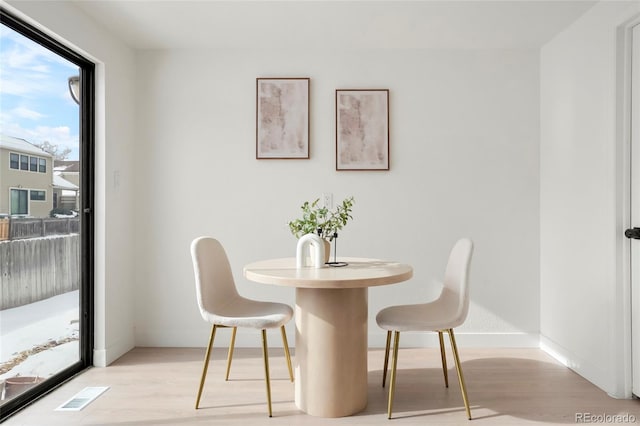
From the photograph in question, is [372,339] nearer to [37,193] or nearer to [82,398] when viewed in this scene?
[82,398]

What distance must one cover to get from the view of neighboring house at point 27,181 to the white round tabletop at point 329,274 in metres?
1.29

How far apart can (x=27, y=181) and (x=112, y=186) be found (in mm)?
779

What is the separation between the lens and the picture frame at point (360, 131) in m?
3.70

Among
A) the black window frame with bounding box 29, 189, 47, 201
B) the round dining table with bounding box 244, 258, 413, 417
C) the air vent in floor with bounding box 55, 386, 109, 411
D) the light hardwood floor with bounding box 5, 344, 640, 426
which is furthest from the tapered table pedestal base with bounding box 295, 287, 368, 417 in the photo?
the black window frame with bounding box 29, 189, 47, 201

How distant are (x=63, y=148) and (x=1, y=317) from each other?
1123mm

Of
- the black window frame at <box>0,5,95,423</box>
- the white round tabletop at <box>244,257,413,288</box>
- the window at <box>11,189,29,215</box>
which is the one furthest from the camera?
the black window frame at <box>0,5,95,423</box>

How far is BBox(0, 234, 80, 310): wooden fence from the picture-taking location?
2.39 metres

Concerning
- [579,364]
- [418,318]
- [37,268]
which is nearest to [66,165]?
[37,268]

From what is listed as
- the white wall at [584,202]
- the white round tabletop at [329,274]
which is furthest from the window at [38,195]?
the white wall at [584,202]

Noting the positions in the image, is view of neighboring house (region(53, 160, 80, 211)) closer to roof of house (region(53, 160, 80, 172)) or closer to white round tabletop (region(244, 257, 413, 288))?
roof of house (region(53, 160, 80, 172))

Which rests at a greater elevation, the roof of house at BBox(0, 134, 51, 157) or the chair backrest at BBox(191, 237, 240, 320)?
the roof of house at BBox(0, 134, 51, 157)

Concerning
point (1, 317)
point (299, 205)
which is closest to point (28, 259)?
point (1, 317)

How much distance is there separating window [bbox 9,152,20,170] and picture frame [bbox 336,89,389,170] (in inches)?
85.2

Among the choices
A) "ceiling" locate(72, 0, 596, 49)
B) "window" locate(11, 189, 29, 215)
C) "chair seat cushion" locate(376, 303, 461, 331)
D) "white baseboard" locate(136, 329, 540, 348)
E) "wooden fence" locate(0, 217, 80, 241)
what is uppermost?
"ceiling" locate(72, 0, 596, 49)
